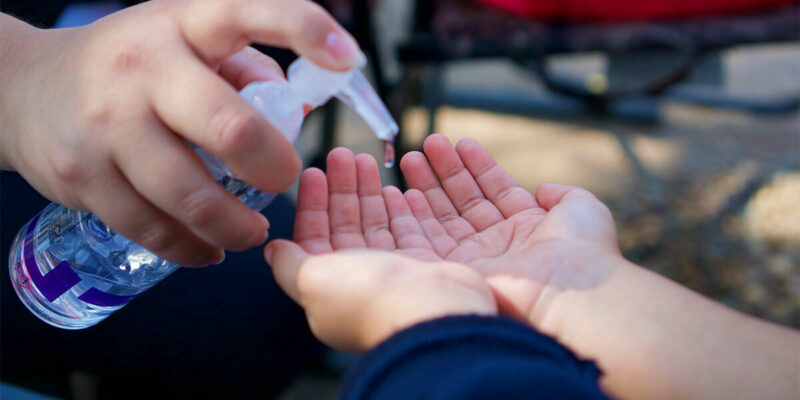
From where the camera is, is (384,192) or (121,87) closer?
(121,87)

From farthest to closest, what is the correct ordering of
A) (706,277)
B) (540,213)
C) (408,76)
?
(408,76), (706,277), (540,213)

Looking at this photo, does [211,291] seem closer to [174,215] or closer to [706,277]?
[174,215]

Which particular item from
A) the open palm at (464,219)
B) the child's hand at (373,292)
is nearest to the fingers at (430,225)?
the open palm at (464,219)

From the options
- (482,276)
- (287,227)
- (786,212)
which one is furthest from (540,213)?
(786,212)

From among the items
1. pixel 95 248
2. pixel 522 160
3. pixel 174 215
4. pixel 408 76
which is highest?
pixel 174 215

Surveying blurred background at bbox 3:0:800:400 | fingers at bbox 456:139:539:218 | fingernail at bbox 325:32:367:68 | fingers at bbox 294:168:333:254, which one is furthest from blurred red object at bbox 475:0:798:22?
fingernail at bbox 325:32:367:68

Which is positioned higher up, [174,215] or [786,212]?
[174,215]

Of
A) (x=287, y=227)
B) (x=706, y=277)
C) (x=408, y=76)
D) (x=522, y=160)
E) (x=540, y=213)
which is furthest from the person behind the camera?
(x=522, y=160)
